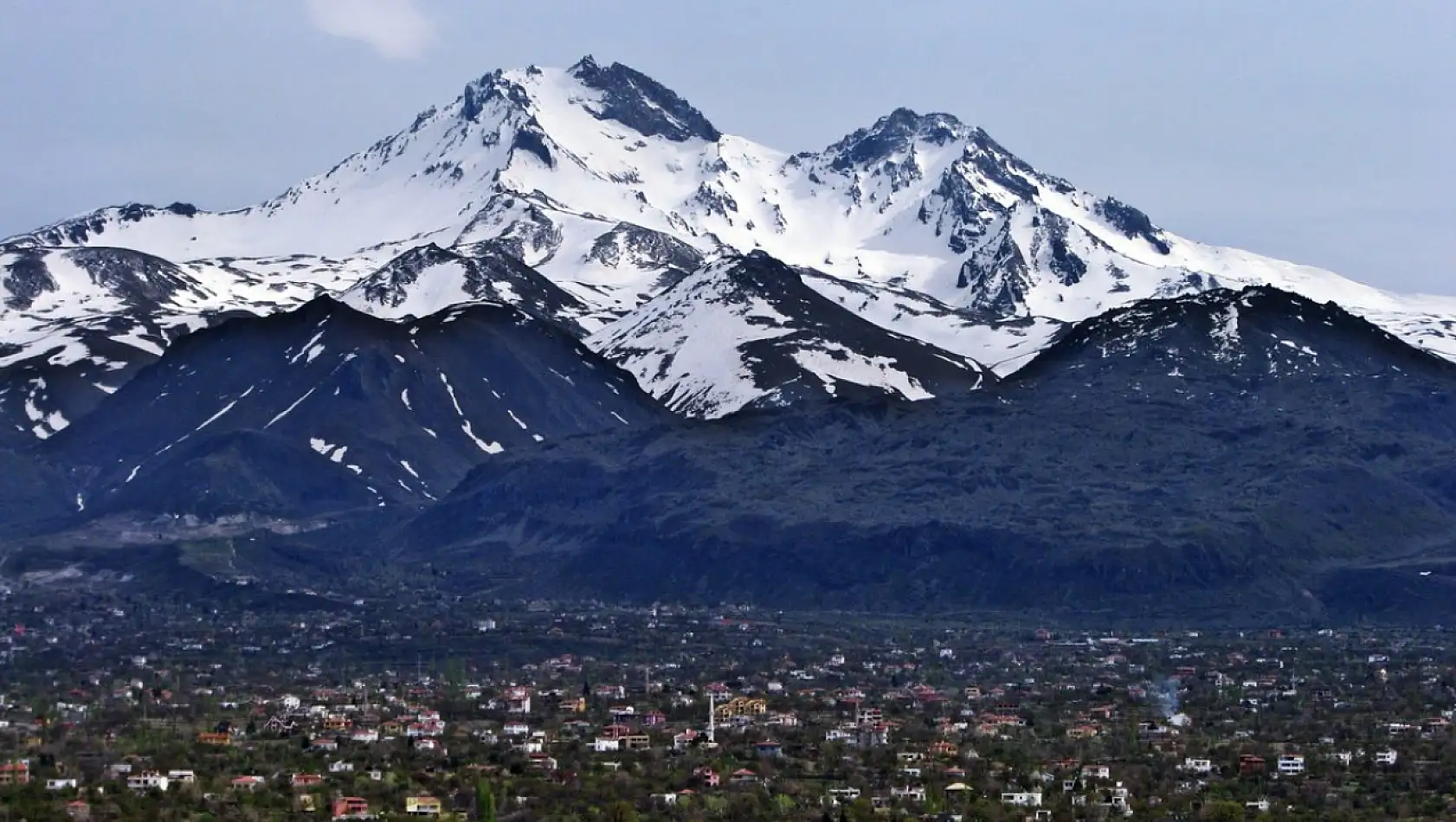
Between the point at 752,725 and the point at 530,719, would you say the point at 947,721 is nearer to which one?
the point at 752,725

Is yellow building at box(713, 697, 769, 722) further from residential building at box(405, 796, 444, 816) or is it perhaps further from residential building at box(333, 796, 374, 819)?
residential building at box(333, 796, 374, 819)

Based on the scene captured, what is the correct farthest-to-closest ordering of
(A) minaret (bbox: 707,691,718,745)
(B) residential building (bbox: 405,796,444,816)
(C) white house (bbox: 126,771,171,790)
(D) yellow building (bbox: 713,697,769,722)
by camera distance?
(D) yellow building (bbox: 713,697,769,722) < (A) minaret (bbox: 707,691,718,745) < (C) white house (bbox: 126,771,171,790) < (B) residential building (bbox: 405,796,444,816)

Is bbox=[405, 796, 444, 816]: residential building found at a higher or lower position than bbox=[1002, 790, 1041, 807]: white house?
lower

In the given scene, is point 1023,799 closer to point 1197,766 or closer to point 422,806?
point 1197,766

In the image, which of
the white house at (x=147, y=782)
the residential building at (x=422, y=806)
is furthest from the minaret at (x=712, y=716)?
the white house at (x=147, y=782)

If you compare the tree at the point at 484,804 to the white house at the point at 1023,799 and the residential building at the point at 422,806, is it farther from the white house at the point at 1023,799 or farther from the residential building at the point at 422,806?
the white house at the point at 1023,799

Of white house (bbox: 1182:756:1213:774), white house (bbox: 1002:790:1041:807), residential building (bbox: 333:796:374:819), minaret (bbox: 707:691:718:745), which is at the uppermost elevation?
minaret (bbox: 707:691:718:745)

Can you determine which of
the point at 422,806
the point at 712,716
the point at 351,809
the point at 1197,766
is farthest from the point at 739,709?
the point at 351,809

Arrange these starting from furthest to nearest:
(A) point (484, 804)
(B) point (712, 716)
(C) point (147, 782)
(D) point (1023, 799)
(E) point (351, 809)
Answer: (B) point (712, 716), (C) point (147, 782), (D) point (1023, 799), (A) point (484, 804), (E) point (351, 809)

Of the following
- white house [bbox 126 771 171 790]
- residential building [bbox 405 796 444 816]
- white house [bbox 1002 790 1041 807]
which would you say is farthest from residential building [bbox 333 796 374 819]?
white house [bbox 1002 790 1041 807]

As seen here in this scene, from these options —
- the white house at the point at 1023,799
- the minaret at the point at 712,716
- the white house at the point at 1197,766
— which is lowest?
the white house at the point at 1023,799

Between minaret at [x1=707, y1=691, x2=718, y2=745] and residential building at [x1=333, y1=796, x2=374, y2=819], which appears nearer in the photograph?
residential building at [x1=333, y1=796, x2=374, y2=819]

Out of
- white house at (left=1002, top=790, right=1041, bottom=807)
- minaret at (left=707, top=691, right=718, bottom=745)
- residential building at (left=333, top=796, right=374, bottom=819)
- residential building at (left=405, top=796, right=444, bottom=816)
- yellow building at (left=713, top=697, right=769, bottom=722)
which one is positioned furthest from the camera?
yellow building at (left=713, top=697, right=769, bottom=722)

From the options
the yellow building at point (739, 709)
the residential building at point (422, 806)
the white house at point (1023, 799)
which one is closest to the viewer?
the residential building at point (422, 806)
